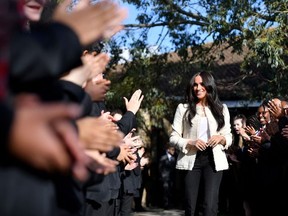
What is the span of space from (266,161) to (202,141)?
203 centimetres

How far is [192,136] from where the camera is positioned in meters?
6.53

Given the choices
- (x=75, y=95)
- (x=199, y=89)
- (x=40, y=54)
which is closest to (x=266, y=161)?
(x=199, y=89)

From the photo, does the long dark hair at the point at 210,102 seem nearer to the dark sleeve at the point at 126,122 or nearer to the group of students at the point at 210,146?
the group of students at the point at 210,146

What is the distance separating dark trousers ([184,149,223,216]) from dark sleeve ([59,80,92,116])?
147 inches

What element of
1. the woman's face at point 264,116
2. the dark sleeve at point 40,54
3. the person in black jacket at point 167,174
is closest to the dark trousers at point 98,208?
the dark sleeve at point 40,54

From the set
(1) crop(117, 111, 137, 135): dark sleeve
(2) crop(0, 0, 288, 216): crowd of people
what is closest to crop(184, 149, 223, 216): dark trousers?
(1) crop(117, 111, 137, 135): dark sleeve

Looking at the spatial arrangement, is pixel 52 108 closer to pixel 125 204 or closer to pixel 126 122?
pixel 126 122

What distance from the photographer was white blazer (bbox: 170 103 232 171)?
6.28 meters

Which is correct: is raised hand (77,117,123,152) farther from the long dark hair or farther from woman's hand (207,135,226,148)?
the long dark hair

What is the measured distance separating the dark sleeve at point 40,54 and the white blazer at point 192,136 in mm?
4395

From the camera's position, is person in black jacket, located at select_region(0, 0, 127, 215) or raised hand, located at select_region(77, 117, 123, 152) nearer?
person in black jacket, located at select_region(0, 0, 127, 215)

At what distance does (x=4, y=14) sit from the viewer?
1796 millimetres

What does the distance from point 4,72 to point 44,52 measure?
16 cm

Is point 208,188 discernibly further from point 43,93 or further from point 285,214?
point 43,93
